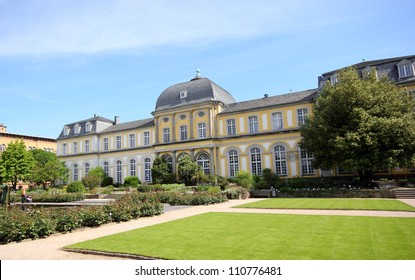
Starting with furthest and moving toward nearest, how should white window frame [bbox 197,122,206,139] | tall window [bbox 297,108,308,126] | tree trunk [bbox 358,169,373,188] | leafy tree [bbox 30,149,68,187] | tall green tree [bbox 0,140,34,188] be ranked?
tall green tree [bbox 0,140,34,188] → leafy tree [bbox 30,149,68,187] → white window frame [bbox 197,122,206,139] → tall window [bbox 297,108,308,126] → tree trunk [bbox 358,169,373,188]

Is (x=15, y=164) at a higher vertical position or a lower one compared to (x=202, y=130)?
lower

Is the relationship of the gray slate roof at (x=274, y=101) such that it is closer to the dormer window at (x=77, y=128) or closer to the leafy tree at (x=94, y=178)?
the leafy tree at (x=94, y=178)

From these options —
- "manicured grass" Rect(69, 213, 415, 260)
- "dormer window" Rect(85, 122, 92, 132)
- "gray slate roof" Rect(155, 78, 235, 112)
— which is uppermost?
"gray slate roof" Rect(155, 78, 235, 112)

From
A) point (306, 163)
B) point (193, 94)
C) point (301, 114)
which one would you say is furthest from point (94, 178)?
point (301, 114)

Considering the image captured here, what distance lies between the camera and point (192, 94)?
126ft

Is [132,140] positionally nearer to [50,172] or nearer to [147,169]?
[147,169]

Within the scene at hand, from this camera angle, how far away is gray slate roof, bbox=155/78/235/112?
37469 mm

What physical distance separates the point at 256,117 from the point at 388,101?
572 inches

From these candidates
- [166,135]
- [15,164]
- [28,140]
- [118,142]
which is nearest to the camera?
[166,135]

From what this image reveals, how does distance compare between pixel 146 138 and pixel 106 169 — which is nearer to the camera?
pixel 146 138

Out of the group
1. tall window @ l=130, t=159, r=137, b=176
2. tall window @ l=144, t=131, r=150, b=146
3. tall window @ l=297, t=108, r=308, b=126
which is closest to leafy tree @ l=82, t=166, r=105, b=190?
tall window @ l=130, t=159, r=137, b=176

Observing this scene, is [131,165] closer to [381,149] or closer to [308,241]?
[381,149]

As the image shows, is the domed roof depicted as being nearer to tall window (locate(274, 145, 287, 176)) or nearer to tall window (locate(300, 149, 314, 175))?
tall window (locate(274, 145, 287, 176))

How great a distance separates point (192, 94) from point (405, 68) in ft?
76.2
